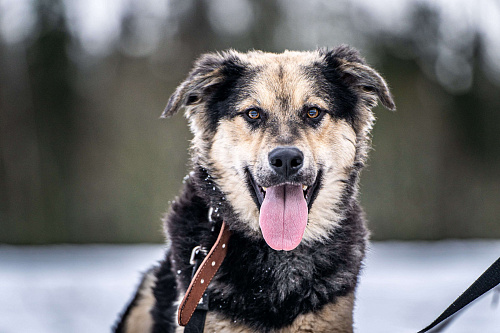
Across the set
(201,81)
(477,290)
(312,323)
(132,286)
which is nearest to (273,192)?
(312,323)

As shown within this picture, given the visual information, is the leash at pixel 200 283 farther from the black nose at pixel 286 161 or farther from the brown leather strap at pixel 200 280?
the black nose at pixel 286 161

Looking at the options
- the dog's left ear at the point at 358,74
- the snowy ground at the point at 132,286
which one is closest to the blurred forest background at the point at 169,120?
the snowy ground at the point at 132,286

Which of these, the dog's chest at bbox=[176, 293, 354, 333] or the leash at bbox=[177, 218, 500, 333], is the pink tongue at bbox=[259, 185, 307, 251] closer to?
the leash at bbox=[177, 218, 500, 333]

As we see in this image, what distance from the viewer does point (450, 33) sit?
8.20 metres

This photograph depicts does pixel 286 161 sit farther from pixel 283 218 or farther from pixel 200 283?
pixel 200 283

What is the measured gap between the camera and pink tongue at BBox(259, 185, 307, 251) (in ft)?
8.30

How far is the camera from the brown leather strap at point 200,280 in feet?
7.78

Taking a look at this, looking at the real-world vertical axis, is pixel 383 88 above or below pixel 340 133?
above

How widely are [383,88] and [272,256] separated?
4.06ft

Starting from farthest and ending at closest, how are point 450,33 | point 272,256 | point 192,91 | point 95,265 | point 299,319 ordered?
point 450,33
point 95,265
point 192,91
point 272,256
point 299,319

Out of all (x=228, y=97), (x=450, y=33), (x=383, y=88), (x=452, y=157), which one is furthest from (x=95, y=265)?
(x=450, y=33)

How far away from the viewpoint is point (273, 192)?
262 centimetres

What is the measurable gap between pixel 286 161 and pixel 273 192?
231 mm

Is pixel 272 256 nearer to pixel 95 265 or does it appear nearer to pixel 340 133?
pixel 340 133
